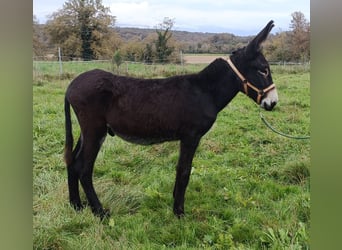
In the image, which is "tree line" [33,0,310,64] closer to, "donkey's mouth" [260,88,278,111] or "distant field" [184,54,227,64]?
"distant field" [184,54,227,64]

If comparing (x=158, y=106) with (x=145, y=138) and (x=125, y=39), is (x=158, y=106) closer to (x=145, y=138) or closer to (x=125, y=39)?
(x=145, y=138)

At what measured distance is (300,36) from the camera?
157cm

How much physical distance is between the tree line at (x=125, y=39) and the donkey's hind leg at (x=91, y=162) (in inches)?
11.6

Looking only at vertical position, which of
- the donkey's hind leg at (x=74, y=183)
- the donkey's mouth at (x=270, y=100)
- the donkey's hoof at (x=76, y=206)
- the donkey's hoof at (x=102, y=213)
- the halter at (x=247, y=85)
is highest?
the halter at (x=247, y=85)

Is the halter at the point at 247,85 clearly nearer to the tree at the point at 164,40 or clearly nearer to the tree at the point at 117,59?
the tree at the point at 164,40

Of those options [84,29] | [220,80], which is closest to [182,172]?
[220,80]

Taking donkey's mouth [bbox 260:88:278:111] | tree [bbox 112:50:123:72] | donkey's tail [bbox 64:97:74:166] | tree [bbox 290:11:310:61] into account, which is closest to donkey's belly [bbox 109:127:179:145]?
donkey's tail [bbox 64:97:74:166]

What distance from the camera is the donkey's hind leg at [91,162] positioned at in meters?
1.53

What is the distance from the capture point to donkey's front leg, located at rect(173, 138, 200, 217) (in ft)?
5.02

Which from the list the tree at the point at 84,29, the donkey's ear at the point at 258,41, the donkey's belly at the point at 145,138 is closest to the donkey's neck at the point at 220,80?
the donkey's ear at the point at 258,41

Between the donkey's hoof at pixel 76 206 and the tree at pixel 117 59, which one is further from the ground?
the tree at pixel 117 59

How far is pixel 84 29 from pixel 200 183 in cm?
75
